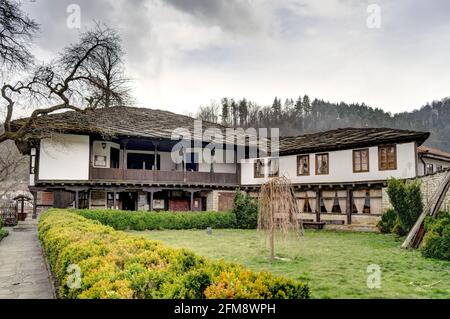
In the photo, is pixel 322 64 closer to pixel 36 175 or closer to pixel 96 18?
pixel 96 18

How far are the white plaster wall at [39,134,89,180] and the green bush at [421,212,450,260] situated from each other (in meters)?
19.0

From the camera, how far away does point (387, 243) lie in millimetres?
16016

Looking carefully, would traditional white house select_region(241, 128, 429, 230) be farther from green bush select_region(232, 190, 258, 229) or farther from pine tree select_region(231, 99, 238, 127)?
pine tree select_region(231, 99, 238, 127)

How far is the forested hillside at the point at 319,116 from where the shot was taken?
2532 inches

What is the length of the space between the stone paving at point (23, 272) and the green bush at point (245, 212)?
42.0 ft

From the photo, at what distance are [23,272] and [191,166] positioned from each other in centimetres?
2009

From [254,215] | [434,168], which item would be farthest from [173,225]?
[434,168]

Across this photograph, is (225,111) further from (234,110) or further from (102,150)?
(102,150)

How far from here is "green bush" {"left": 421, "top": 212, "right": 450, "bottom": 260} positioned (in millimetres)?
11617

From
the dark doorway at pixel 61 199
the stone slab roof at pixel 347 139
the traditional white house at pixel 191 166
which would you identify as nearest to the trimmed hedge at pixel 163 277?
the traditional white house at pixel 191 166

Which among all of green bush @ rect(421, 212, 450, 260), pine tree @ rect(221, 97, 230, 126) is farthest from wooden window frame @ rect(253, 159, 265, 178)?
pine tree @ rect(221, 97, 230, 126)

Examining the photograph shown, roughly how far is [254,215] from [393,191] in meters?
9.71

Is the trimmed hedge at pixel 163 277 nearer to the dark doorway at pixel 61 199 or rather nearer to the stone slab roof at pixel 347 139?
the stone slab roof at pixel 347 139

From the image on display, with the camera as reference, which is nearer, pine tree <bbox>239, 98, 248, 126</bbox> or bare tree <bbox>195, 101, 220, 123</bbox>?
bare tree <bbox>195, 101, 220, 123</bbox>
